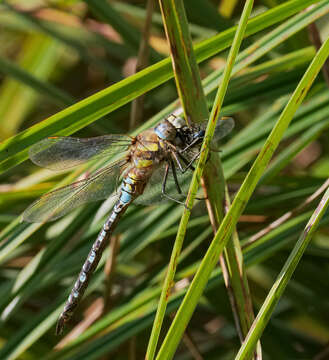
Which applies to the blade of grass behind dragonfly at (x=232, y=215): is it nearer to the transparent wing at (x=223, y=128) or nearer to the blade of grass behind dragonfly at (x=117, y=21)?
the transparent wing at (x=223, y=128)

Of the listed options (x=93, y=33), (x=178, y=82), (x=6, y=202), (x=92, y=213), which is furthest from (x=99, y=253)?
(x=93, y=33)

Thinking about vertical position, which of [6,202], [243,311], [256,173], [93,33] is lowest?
[243,311]

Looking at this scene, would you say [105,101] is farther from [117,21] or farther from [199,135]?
[117,21]

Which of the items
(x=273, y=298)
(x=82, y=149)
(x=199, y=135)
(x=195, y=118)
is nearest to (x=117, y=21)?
(x=82, y=149)

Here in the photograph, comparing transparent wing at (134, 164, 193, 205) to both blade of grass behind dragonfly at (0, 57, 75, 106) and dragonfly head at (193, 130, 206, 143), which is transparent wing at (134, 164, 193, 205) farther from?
blade of grass behind dragonfly at (0, 57, 75, 106)

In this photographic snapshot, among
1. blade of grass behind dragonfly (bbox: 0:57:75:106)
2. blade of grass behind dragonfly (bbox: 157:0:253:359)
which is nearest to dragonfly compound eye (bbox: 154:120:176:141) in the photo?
blade of grass behind dragonfly (bbox: 157:0:253:359)

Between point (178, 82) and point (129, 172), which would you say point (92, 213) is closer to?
point (129, 172)
